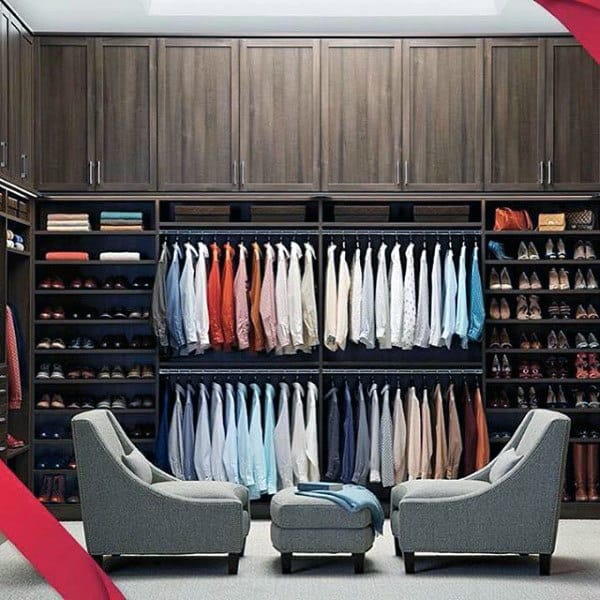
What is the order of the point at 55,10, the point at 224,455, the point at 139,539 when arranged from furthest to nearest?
1. the point at 224,455
2. the point at 55,10
3. the point at 139,539

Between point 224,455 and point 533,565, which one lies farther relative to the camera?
point 224,455

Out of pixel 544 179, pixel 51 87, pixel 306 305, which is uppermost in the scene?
pixel 51 87

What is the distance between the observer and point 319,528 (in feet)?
19.9

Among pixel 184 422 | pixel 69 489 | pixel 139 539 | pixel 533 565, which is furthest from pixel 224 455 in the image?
pixel 533 565

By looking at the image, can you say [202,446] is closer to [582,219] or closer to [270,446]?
[270,446]

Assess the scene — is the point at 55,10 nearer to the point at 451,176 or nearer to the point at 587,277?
the point at 451,176

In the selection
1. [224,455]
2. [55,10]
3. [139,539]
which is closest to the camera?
[139,539]

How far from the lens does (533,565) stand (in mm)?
6324

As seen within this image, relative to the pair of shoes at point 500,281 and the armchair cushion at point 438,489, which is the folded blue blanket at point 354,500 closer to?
the armchair cushion at point 438,489

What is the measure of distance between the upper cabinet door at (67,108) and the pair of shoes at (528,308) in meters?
3.17

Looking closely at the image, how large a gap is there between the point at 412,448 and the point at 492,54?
2848mm

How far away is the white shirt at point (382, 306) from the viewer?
8.12 meters

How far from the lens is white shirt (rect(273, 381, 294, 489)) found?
8.11m

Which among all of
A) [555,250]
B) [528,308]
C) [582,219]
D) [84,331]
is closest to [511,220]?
[555,250]
